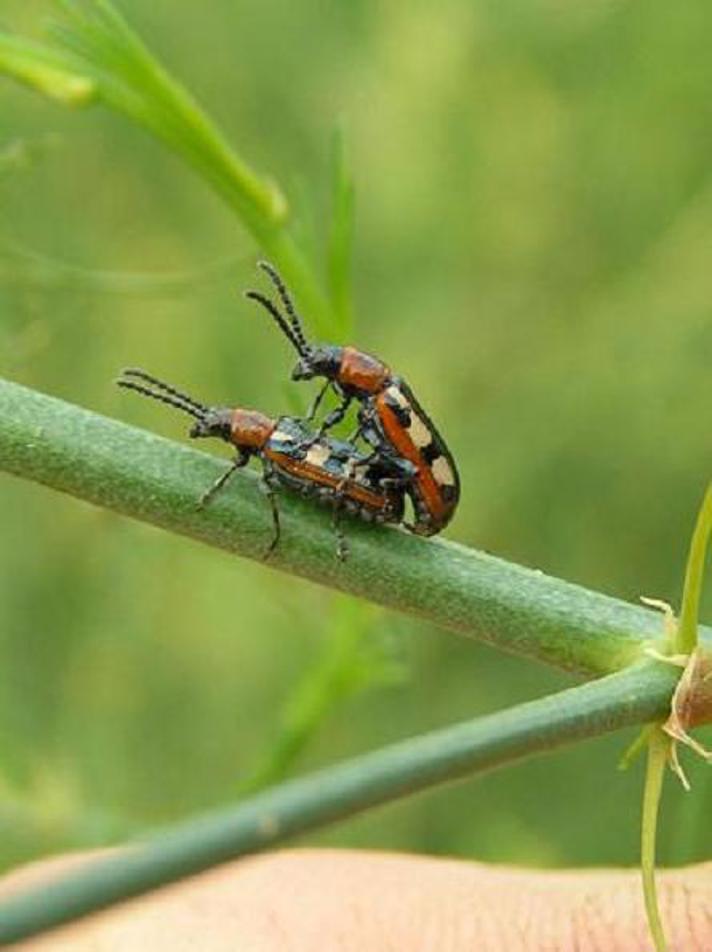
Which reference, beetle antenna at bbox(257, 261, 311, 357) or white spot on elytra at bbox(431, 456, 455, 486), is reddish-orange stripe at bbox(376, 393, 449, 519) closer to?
white spot on elytra at bbox(431, 456, 455, 486)

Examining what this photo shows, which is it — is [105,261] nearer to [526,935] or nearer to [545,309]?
[545,309]

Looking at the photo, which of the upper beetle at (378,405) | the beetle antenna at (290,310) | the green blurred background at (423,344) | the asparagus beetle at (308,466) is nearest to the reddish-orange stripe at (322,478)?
the asparagus beetle at (308,466)

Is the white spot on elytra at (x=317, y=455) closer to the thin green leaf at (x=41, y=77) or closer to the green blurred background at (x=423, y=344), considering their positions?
the thin green leaf at (x=41, y=77)

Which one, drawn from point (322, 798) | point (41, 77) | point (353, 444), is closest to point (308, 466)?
point (353, 444)

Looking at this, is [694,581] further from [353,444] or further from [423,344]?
[423,344]

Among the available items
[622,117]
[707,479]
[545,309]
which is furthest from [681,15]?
[707,479]
